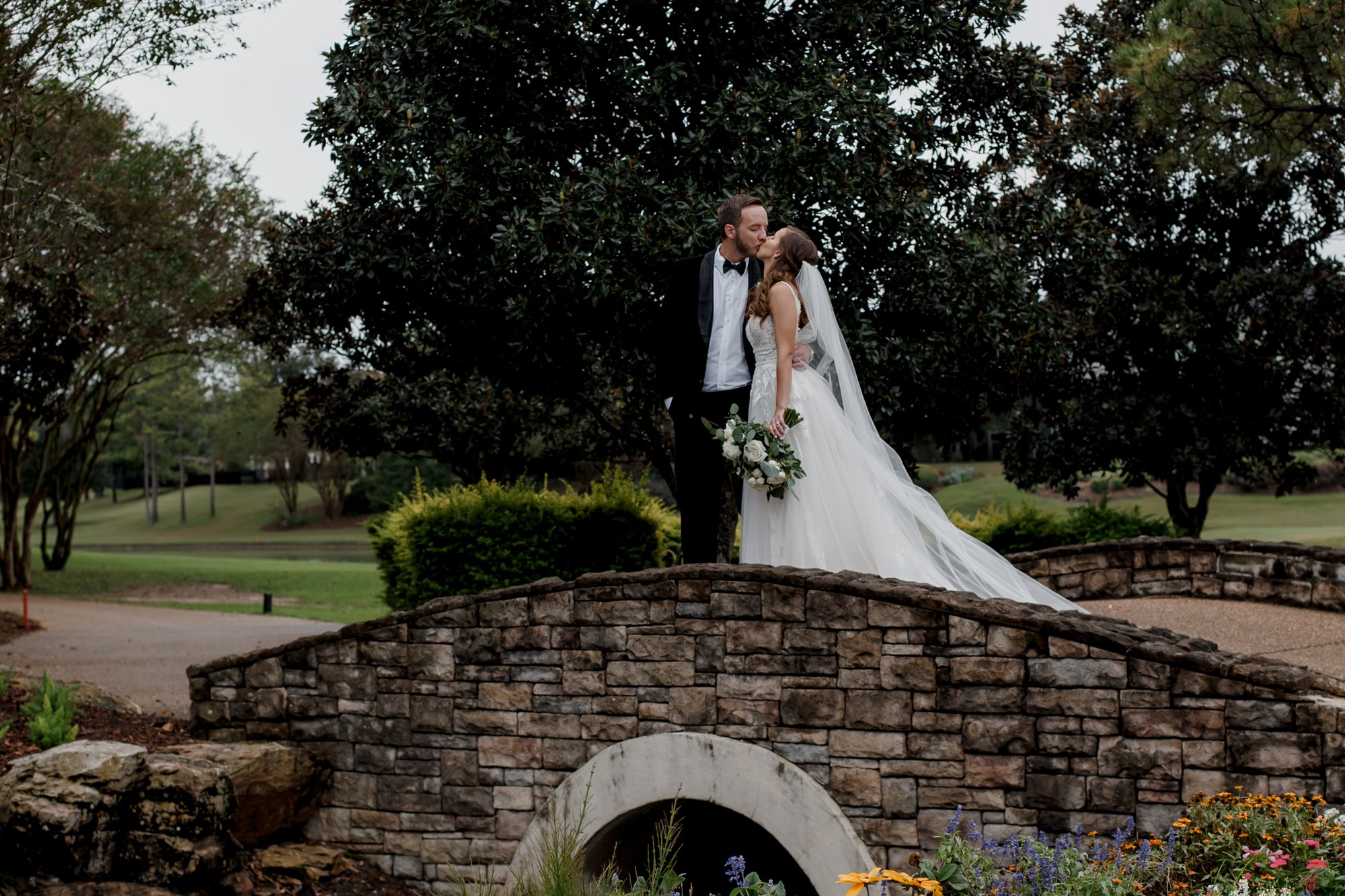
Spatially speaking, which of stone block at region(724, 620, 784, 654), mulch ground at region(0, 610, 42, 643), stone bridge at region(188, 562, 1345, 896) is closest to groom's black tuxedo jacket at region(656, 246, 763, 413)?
stone bridge at region(188, 562, 1345, 896)

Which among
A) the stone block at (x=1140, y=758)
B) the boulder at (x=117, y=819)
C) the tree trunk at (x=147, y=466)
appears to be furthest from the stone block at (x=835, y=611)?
the tree trunk at (x=147, y=466)

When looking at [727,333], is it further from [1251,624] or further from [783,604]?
[1251,624]

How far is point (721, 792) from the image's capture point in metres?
6.67

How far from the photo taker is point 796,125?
8867mm

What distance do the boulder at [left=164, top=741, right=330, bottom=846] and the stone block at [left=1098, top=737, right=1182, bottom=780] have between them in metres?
4.97

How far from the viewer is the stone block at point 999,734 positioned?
6.05 m

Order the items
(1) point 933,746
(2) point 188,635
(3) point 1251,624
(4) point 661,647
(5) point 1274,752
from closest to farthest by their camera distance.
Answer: (5) point 1274,752, (1) point 933,746, (4) point 661,647, (3) point 1251,624, (2) point 188,635

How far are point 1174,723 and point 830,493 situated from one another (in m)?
→ 2.32

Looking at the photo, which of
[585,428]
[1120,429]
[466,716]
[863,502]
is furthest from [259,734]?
[1120,429]

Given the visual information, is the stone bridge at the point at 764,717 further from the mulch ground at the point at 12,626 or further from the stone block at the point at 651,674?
the mulch ground at the point at 12,626

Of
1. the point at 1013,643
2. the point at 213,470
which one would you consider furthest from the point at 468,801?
the point at 213,470

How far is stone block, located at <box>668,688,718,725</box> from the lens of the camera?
678cm

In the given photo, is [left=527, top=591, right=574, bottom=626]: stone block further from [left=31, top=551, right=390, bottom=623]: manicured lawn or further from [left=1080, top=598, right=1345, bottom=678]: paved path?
[left=31, top=551, right=390, bottom=623]: manicured lawn

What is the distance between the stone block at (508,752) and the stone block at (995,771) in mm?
2674
